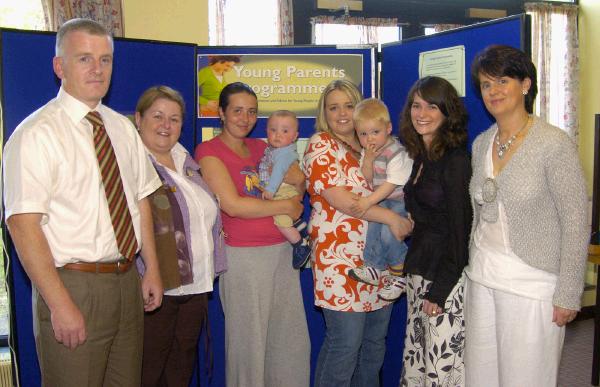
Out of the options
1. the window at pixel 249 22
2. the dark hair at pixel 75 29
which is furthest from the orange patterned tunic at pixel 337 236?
the window at pixel 249 22

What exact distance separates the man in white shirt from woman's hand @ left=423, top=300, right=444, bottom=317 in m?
1.12

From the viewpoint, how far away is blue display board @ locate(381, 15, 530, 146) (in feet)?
7.80

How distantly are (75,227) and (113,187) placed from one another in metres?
0.21

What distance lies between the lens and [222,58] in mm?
3160

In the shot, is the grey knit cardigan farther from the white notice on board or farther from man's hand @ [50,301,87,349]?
man's hand @ [50,301,87,349]

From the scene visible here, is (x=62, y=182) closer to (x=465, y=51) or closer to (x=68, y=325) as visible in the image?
(x=68, y=325)

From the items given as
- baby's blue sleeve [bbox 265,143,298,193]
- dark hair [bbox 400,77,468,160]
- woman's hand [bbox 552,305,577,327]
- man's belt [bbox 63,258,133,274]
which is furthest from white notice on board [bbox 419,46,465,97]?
man's belt [bbox 63,258,133,274]

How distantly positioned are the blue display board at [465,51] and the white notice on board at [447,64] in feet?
0.07

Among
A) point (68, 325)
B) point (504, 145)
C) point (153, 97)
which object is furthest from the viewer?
point (153, 97)

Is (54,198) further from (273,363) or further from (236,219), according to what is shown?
(273,363)

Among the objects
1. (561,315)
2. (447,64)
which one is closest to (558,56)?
(447,64)

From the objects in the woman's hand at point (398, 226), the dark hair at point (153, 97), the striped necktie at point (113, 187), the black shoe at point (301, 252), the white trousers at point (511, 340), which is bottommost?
the white trousers at point (511, 340)

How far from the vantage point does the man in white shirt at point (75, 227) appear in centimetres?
185

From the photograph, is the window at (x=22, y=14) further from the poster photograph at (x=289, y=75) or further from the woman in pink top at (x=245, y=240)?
the woman in pink top at (x=245, y=240)
